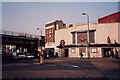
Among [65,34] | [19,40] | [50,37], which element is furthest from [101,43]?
[50,37]

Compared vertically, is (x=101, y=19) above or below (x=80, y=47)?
above

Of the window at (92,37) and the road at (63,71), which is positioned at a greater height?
the window at (92,37)

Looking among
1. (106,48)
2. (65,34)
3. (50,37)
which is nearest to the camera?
(106,48)

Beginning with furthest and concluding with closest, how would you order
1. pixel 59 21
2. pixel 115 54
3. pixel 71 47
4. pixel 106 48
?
pixel 59 21
pixel 71 47
pixel 106 48
pixel 115 54

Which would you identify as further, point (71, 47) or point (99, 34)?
point (71, 47)

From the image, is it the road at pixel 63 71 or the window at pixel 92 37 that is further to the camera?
the window at pixel 92 37

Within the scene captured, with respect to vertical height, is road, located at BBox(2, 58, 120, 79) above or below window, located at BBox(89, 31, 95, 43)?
below

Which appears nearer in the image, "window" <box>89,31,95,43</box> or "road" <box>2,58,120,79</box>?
"road" <box>2,58,120,79</box>

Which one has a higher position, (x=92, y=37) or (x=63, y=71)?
(x=92, y=37)

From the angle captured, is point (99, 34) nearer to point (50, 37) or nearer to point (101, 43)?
point (101, 43)

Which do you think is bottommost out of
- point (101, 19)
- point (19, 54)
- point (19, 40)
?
point (19, 54)

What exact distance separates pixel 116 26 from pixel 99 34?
4.36 m

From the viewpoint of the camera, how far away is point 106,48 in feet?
167

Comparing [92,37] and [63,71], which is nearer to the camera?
[63,71]
